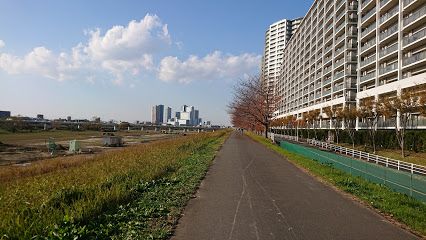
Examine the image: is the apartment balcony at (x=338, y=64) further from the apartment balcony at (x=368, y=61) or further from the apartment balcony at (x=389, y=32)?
the apartment balcony at (x=389, y=32)

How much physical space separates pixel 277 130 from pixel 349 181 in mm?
116122

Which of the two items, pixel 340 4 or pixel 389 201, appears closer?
pixel 389 201

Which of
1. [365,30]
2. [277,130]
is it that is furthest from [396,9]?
[277,130]

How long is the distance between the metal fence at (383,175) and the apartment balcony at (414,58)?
2548 centimetres

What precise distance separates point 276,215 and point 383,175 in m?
8.28

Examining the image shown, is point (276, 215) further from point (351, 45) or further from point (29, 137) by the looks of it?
point (29, 137)

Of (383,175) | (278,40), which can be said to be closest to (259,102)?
(383,175)

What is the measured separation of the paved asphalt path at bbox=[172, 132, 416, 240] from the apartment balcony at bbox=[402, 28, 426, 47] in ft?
118

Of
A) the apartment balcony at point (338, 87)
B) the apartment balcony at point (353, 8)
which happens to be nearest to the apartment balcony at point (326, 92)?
the apartment balcony at point (338, 87)

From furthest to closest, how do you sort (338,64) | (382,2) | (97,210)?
(338,64) → (382,2) → (97,210)

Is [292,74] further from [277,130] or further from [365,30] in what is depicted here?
[365,30]

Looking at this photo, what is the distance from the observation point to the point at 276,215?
9.07 meters

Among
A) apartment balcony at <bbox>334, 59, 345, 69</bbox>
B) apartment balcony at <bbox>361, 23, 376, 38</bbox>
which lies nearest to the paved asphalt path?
apartment balcony at <bbox>361, 23, 376, 38</bbox>

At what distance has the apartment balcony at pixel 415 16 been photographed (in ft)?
141
